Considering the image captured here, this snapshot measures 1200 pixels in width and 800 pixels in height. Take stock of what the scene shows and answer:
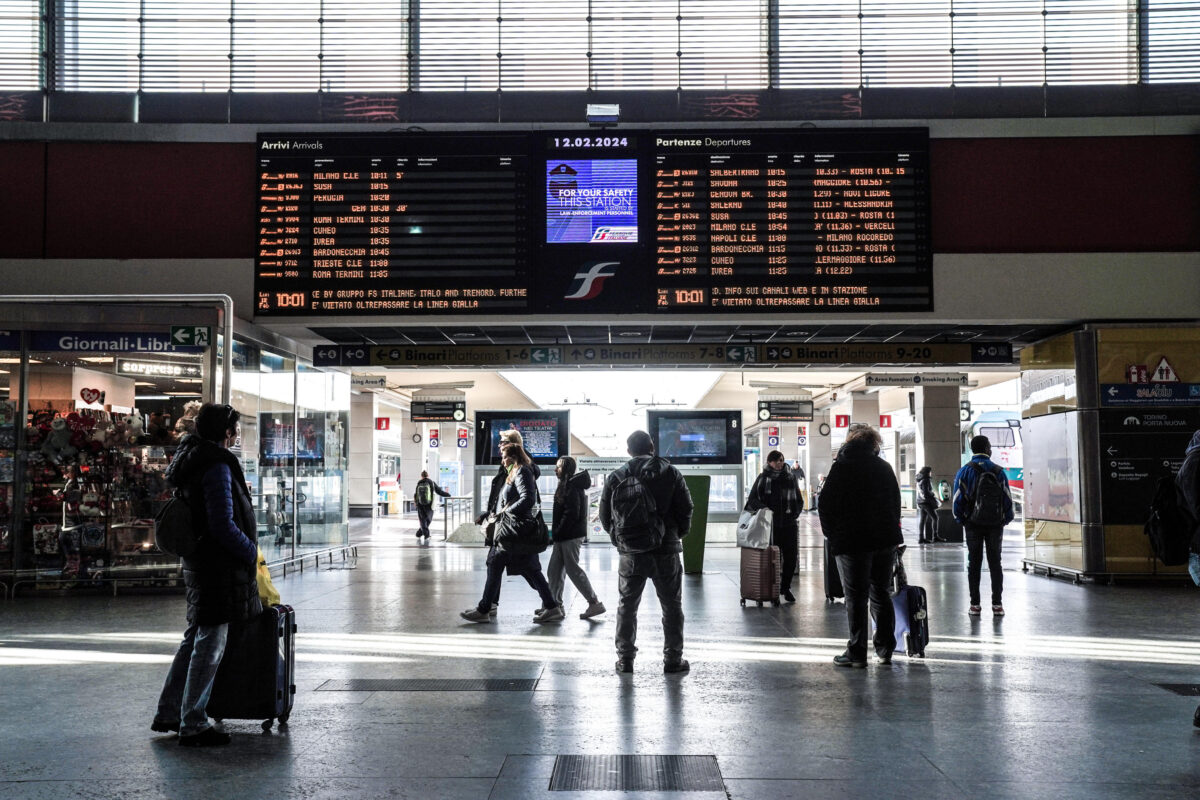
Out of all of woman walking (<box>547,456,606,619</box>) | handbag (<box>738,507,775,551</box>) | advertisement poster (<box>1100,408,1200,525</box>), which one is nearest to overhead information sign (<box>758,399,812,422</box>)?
advertisement poster (<box>1100,408,1200,525</box>)

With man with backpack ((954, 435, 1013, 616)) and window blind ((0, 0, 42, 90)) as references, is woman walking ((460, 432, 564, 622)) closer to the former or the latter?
man with backpack ((954, 435, 1013, 616))

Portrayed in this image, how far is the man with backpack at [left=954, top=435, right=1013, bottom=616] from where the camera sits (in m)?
9.38

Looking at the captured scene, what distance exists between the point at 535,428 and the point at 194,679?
15229 mm

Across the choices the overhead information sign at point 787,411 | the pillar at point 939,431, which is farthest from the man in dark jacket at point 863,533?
the overhead information sign at point 787,411

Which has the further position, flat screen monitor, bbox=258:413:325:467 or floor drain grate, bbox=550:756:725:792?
flat screen monitor, bbox=258:413:325:467

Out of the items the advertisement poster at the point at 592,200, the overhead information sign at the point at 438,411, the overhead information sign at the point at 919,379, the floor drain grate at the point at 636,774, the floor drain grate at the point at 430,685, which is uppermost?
the advertisement poster at the point at 592,200

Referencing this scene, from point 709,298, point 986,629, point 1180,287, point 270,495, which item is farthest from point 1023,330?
point 270,495

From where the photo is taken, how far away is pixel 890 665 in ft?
22.8

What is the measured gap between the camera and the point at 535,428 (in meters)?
20.1

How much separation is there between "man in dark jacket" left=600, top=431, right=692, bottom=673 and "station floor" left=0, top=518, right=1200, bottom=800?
19cm

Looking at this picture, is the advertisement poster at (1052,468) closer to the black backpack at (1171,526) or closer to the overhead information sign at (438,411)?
the black backpack at (1171,526)

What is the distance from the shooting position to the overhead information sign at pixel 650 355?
43.8ft

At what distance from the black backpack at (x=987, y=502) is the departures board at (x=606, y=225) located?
2.35 metres

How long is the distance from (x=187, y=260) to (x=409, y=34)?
3.67 meters
